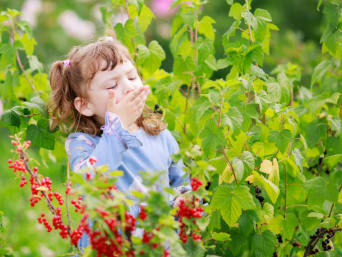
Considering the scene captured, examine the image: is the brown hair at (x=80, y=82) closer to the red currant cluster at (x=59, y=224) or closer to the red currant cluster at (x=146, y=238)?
the red currant cluster at (x=59, y=224)

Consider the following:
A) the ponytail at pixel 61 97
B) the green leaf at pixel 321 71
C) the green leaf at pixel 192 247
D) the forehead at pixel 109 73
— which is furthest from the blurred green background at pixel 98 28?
the green leaf at pixel 192 247

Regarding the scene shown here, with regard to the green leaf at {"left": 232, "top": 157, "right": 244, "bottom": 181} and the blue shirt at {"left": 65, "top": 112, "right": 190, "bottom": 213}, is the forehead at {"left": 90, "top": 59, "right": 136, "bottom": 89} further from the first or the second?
the green leaf at {"left": 232, "top": 157, "right": 244, "bottom": 181}

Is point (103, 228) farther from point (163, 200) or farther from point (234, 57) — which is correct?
point (234, 57)

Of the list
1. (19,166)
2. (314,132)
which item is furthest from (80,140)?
(314,132)

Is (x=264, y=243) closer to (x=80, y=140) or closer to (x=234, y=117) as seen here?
(x=234, y=117)

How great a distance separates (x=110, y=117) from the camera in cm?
160

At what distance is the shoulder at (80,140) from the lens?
1.68 m

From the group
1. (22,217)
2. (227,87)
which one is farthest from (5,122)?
(22,217)

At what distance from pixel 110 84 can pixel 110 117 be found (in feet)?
0.48

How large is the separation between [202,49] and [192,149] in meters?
0.81

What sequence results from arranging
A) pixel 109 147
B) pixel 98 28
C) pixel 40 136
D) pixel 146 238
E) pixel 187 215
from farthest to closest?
pixel 98 28, pixel 40 136, pixel 109 147, pixel 187 215, pixel 146 238

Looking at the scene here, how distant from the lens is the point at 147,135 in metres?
1.78

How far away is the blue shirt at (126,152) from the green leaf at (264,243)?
1.02 ft

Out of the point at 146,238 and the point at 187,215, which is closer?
the point at 146,238
